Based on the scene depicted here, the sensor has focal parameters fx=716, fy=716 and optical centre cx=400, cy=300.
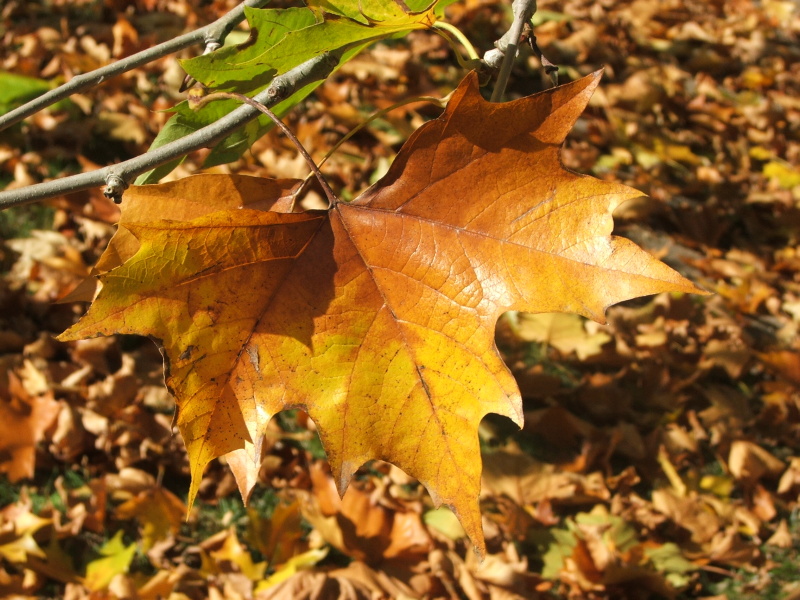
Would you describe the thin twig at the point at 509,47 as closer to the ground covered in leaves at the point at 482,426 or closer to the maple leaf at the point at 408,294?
the maple leaf at the point at 408,294

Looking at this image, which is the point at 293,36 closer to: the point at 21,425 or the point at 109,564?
the point at 109,564

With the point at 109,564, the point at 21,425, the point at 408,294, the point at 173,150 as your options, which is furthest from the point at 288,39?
the point at 21,425

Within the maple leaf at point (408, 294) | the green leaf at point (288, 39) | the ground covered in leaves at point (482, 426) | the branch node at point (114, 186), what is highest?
the green leaf at point (288, 39)

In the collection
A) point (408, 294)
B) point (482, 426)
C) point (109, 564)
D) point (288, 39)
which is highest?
point (288, 39)

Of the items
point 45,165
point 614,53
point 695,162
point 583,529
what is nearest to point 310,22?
point 583,529

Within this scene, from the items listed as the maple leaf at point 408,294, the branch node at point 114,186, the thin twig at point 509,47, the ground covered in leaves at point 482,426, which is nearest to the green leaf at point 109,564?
the ground covered in leaves at point 482,426

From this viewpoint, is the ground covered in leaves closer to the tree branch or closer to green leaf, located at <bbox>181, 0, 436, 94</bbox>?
the tree branch

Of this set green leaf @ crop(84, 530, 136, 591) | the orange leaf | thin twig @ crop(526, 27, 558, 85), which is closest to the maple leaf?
thin twig @ crop(526, 27, 558, 85)

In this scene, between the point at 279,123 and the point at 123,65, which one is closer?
the point at 279,123
